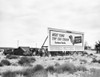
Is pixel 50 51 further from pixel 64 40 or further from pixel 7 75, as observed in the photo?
pixel 7 75

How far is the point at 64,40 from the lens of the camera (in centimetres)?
3978

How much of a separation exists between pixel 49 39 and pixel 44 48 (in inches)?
274

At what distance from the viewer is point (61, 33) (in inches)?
1554

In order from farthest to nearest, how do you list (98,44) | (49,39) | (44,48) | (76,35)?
1. (98,44)
2. (76,35)
3. (44,48)
4. (49,39)

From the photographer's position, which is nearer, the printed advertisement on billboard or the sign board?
the sign board

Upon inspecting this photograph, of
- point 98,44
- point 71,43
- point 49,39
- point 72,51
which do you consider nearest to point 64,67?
point 49,39

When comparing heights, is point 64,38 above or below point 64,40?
above

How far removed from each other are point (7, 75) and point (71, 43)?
33294 millimetres

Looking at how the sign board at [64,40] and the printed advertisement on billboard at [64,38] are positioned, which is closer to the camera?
the sign board at [64,40]

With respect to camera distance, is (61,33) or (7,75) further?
(61,33)

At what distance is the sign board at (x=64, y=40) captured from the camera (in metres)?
36.3

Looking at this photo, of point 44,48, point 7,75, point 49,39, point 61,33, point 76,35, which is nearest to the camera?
point 7,75

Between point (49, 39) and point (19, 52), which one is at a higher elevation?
point (49, 39)

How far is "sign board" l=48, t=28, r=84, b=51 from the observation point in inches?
1428
